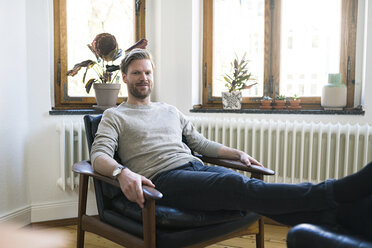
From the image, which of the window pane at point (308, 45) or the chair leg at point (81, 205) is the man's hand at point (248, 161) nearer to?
the chair leg at point (81, 205)

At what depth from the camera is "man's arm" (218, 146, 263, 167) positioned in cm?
178

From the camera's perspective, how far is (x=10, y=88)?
2.11 metres

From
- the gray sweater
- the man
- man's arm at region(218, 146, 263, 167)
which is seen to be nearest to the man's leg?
the man

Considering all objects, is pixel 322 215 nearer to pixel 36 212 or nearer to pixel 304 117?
pixel 304 117

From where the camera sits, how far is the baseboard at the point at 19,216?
7.00ft

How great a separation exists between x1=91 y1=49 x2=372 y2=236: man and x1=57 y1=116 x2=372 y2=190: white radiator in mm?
520

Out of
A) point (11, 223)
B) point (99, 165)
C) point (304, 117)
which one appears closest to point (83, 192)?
point (99, 165)

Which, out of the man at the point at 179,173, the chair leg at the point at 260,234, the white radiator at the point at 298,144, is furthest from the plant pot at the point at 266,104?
the chair leg at the point at 260,234

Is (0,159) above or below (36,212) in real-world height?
above

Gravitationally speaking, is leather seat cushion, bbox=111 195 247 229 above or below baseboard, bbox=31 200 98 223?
above

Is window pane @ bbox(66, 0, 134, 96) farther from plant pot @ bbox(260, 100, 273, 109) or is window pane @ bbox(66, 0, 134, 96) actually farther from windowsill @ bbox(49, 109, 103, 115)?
plant pot @ bbox(260, 100, 273, 109)

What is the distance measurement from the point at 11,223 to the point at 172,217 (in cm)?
135

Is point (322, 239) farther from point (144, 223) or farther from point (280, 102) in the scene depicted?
point (280, 102)

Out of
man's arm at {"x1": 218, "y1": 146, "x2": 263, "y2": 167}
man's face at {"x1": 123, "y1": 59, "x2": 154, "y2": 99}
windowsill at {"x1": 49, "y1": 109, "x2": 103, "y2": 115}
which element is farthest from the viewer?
windowsill at {"x1": 49, "y1": 109, "x2": 103, "y2": 115}
